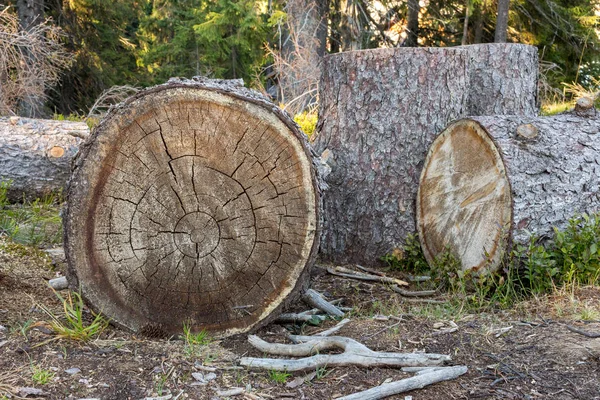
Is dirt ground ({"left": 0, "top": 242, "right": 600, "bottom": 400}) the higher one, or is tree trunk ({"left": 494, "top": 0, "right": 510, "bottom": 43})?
tree trunk ({"left": 494, "top": 0, "right": 510, "bottom": 43})

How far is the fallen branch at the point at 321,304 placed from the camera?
3.76 m

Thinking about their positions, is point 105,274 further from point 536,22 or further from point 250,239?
point 536,22

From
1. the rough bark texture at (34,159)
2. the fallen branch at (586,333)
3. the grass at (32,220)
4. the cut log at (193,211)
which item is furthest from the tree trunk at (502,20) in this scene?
the cut log at (193,211)

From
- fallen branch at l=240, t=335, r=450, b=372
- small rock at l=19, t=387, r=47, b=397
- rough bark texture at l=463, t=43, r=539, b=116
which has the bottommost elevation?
fallen branch at l=240, t=335, r=450, b=372

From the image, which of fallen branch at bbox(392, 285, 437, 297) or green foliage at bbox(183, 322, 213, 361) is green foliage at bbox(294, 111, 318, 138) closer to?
fallen branch at bbox(392, 285, 437, 297)

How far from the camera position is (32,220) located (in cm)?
524

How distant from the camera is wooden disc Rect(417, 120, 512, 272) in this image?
3.90 meters

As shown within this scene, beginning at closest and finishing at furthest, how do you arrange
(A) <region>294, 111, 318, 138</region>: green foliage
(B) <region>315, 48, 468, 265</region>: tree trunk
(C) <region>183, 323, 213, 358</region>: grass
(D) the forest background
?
(C) <region>183, 323, 213, 358</region>: grass → (B) <region>315, 48, 468, 265</region>: tree trunk → (A) <region>294, 111, 318, 138</region>: green foliage → (D) the forest background

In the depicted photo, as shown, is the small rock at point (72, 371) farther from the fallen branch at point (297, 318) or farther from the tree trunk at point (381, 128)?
the tree trunk at point (381, 128)

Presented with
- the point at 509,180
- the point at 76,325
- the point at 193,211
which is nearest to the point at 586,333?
the point at 509,180

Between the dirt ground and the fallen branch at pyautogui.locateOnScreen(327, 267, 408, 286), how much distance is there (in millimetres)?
690

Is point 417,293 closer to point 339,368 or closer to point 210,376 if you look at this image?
point 339,368

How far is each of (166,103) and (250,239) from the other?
81 centimetres

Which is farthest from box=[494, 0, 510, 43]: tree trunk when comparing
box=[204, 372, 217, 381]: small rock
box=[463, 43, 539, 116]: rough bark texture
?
box=[204, 372, 217, 381]: small rock
